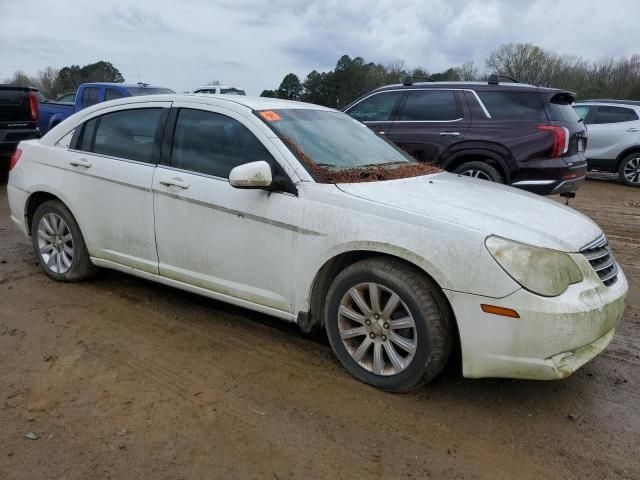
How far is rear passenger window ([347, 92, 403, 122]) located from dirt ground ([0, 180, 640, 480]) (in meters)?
4.99

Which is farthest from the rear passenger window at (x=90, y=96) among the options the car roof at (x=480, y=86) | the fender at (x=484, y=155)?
the fender at (x=484, y=155)

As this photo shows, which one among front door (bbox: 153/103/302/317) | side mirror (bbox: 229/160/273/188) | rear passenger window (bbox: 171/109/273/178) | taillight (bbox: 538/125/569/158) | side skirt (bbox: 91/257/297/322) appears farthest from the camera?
taillight (bbox: 538/125/569/158)

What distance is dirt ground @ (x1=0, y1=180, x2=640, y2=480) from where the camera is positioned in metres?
2.61

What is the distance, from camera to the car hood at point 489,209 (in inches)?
117

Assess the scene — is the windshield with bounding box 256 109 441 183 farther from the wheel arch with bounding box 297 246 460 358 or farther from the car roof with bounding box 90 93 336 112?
the wheel arch with bounding box 297 246 460 358

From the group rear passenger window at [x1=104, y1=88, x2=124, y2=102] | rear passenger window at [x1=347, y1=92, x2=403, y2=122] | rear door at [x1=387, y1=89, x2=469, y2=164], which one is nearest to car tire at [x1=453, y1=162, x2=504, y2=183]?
rear door at [x1=387, y1=89, x2=469, y2=164]

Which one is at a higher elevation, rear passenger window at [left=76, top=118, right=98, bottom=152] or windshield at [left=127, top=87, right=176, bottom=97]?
windshield at [left=127, top=87, right=176, bottom=97]

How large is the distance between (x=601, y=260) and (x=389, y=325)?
130 cm

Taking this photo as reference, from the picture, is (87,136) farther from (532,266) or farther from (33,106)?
(33,106)

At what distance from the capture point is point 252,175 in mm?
3338

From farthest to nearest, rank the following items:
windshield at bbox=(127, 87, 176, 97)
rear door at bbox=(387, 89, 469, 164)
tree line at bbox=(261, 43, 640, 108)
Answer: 1. tree line at bbox=(261, 43, 640, 108)
2. windshield at bbox=(127, 87, 176, 97)
3. rear door at bbox=(387, 89, 469, 164)

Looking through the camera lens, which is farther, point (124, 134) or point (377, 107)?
point (377, 107)

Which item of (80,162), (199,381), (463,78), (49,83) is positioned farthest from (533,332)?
(49,83)

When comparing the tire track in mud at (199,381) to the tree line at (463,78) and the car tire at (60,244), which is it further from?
the tree line at (463,78)
